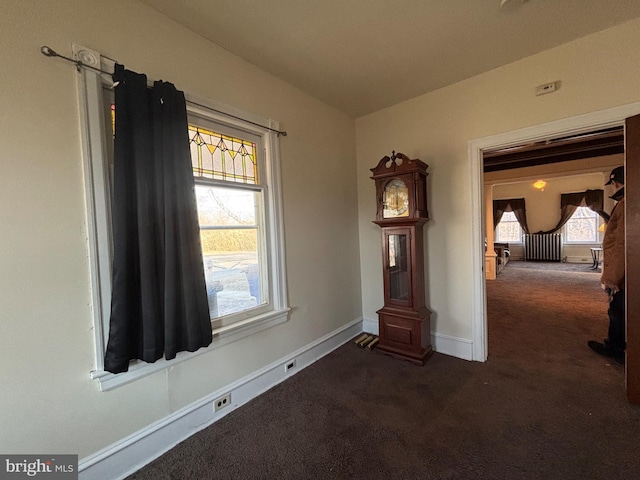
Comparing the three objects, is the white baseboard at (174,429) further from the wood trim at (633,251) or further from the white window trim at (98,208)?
the wood trim at (633,251)

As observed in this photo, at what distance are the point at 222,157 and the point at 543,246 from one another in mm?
10260

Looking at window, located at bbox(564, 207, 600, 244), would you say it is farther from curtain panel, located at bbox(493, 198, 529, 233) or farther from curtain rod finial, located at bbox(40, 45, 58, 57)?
curtain rod finial, located at bbox(40, 45, 58, 57)

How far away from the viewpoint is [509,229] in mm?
9492

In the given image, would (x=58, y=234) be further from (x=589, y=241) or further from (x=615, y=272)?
(x=589, y=241)

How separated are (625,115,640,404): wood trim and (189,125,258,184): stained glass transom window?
2.57 metres

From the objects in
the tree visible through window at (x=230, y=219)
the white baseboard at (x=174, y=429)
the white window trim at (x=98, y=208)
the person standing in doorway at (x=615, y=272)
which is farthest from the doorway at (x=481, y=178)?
the white window trim at (x=98, y=208)

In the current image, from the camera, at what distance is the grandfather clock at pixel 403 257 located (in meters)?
2.57

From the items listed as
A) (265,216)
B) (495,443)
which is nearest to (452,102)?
(265,216)

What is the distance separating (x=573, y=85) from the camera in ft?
6.78

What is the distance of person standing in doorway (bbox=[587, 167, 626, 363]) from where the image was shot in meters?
2.33

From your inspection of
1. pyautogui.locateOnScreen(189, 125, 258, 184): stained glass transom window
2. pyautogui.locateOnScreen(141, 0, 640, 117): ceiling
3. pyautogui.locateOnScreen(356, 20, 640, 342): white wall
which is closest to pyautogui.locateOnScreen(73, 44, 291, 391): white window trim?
pyautogui.locateOnScreen(189, 125, 258, 184): stained glass transom window

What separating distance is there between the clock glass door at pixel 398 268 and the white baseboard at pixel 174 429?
3.48 feet

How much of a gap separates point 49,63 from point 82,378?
1508 mm

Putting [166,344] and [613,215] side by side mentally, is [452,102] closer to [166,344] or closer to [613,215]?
[613,215]
